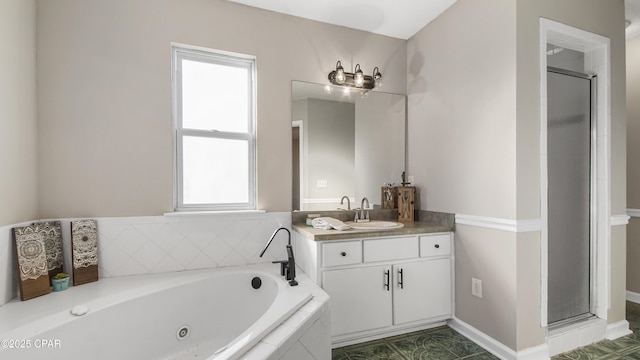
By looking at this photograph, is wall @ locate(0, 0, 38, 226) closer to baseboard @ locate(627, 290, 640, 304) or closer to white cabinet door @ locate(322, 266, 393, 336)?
white cabinet door @ locate(322, 266, 393, 336)

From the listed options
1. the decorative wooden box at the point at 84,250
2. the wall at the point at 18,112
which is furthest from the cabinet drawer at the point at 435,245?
the wall at the point at 18,112

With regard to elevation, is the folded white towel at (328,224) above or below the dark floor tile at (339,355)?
above

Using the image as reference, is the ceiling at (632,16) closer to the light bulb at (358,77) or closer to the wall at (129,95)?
the light bulb at (358,77)

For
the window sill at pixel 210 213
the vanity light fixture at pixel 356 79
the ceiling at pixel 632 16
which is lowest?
the window sill at pixel 210 213

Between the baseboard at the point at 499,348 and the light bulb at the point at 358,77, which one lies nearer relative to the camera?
the baseboard at the point at 499,348

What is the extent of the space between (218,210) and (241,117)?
0.81m

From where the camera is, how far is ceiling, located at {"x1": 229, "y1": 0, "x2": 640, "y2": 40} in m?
2.35

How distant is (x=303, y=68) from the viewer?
8.35 feet

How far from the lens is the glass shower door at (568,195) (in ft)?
6.91

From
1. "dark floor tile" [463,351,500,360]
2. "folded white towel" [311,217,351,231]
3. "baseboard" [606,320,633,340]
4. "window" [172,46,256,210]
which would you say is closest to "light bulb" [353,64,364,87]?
"window" [172,46,256,210]

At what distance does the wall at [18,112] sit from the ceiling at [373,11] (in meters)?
1.39

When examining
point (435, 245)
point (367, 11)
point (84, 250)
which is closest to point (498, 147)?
point (435, 245)

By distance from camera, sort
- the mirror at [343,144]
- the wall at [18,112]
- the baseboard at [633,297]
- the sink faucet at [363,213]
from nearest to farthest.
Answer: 1. the wall at [18,112]
2. the mirror at [343,144]
3. the sink faucet at [363,213]
4. the baseboard at [633,297]

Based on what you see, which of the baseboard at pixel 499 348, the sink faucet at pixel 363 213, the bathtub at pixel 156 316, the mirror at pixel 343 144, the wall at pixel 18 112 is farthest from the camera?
the sink faucet at pixel 363 213
